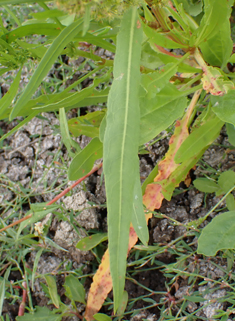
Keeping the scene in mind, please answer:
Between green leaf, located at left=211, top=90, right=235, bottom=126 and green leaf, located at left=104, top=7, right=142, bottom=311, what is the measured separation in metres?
0.37

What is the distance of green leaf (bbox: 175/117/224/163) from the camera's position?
49.3 inches

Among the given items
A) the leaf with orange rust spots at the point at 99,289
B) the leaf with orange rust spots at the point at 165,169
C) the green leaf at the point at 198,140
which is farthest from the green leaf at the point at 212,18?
the leaf with orange rust spots at the point at 99,289

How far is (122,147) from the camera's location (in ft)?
2.94

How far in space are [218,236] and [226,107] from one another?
0.49 m

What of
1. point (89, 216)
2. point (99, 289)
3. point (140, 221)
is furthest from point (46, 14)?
point (99, 289)

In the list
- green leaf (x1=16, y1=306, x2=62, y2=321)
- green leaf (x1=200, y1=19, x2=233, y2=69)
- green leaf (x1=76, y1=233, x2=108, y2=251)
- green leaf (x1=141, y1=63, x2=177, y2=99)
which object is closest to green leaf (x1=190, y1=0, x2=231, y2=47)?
green leaf (x1=200, y1=19, x2=233, y2=69)

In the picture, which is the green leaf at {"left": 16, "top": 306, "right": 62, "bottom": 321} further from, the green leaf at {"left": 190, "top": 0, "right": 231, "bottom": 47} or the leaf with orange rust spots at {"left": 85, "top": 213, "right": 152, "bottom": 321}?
the green leaf at {"left": 190, "top": 0, "right": 231, "bottom": 47}

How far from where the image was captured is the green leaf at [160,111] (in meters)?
1.17

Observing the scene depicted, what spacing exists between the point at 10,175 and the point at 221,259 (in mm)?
1315

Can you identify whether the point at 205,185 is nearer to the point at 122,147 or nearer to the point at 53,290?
the point at 122,147

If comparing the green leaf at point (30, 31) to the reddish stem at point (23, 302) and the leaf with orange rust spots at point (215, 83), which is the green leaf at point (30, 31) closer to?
the leaf with orange rust spots at point (215, 83)

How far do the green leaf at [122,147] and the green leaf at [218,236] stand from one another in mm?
438

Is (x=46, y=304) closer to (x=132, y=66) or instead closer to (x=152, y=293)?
(x=152, y=293)

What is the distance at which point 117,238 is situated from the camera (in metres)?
0.86
